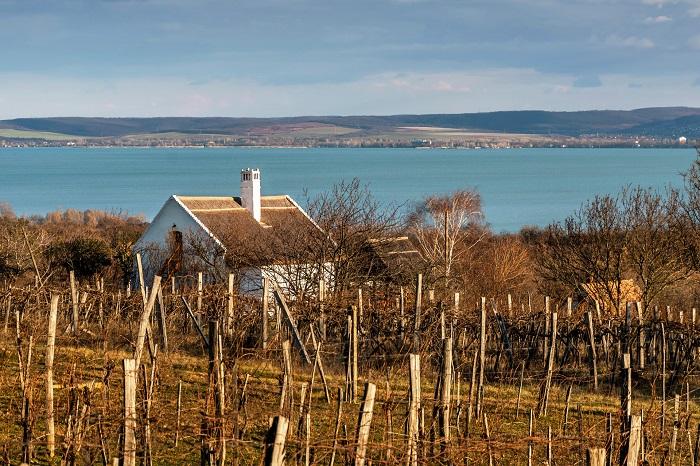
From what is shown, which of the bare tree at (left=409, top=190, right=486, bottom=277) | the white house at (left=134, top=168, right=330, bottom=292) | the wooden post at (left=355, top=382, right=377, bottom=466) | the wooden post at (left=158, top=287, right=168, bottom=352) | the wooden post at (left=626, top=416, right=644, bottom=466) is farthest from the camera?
the bare tree at (left=409, top=190, right=486, bottom=277)

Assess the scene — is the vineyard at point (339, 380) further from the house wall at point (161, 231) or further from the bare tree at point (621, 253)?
the house wall at point (161, 231)

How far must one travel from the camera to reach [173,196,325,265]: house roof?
28344 millimetres

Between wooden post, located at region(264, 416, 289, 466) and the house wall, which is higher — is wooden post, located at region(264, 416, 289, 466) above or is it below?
above

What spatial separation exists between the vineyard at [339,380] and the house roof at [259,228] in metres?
5.08

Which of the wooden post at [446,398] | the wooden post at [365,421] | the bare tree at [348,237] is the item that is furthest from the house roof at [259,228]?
the wooden post at [365,421]

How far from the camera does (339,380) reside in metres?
11.5

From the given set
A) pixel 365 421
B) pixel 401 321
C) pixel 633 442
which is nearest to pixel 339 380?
pixel 365 421

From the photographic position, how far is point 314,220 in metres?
29.1

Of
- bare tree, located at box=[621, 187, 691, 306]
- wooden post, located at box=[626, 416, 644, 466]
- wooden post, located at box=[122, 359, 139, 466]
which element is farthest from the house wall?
wooden post, located at box=[626, 416, 644, 466]

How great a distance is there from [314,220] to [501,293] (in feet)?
35.7

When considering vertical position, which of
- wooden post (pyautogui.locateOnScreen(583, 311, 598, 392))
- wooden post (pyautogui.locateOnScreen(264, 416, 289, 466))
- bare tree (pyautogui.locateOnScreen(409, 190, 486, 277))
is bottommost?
bare tree (pyautogui.locateOnScreen(409, 190, 486, 277))

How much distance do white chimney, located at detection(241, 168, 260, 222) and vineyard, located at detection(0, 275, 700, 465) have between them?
14.2 metres

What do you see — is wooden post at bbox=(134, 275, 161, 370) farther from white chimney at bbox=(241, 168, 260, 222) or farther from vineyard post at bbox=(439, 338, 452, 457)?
white chimney at bbox=(241, 168, 260, 222)

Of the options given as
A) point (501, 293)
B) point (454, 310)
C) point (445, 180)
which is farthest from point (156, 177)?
point (454, 310)
